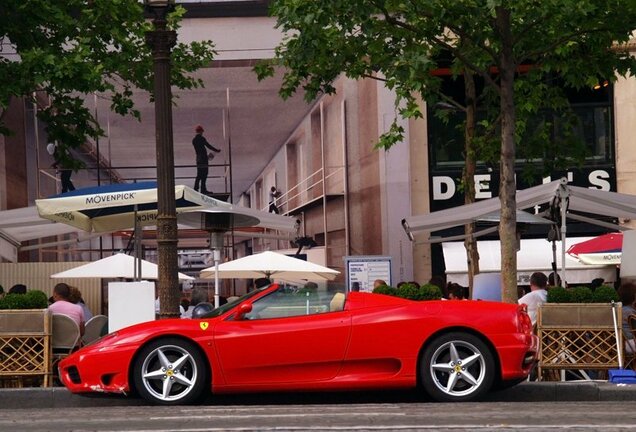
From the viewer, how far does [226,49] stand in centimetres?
2745

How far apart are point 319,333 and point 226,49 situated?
16.4 meters

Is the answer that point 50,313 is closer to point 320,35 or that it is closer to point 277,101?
point 320,35

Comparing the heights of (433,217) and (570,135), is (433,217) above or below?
below

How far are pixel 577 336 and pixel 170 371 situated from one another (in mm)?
4435

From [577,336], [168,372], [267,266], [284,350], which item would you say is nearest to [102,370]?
[168,372]

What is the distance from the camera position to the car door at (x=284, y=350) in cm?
1183

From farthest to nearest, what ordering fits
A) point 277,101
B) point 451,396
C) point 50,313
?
point 277,101 → point 50,313 → point 451,396

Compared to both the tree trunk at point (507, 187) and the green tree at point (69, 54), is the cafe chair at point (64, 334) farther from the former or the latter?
the green tree at point (69, 54)

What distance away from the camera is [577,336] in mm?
13492

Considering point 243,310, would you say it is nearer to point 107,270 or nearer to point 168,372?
point 168,372

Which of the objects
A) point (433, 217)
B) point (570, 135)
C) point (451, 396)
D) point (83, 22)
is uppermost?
point (83, 22)

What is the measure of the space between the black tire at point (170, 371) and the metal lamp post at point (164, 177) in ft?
4.93

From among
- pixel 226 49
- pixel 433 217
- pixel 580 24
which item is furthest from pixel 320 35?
pixel 226 49

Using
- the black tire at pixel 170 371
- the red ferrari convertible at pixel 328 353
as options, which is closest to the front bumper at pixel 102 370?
the red ferrari convertible at pixel 328 353
